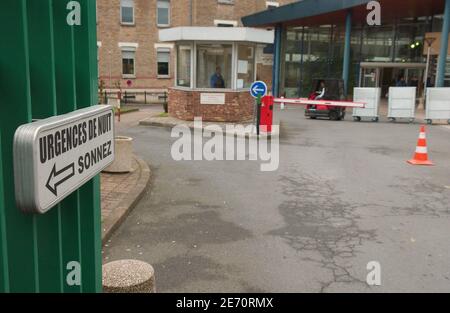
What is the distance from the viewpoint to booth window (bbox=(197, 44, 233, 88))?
19.0m

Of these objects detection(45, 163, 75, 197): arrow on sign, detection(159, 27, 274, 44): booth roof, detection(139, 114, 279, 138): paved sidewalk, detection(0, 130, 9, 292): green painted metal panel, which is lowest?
detection(139, 114, 279, 138): paved sidewalk

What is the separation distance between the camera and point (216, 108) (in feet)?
Answer: 61.7

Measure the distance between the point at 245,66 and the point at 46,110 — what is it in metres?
17.7

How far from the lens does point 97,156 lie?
2328mm

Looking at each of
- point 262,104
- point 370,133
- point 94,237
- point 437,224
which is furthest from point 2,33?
point 370,133

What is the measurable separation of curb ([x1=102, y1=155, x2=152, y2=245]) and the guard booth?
3598mm

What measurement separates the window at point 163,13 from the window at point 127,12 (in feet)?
6.39

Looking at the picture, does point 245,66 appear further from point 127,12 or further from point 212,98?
point 127,12

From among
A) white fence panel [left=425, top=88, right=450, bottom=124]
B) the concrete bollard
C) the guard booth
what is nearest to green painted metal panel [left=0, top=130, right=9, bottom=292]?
the guard booth

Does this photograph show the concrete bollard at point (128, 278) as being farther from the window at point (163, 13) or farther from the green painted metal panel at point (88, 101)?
the window at point (163, 13)

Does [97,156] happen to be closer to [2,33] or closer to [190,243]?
[2,33]

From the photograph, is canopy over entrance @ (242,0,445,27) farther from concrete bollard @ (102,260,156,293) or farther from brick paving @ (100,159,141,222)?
concrete bollard @ (102,260,156,293)

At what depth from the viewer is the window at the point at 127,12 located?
114ft

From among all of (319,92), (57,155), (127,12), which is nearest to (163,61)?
(127,12)
